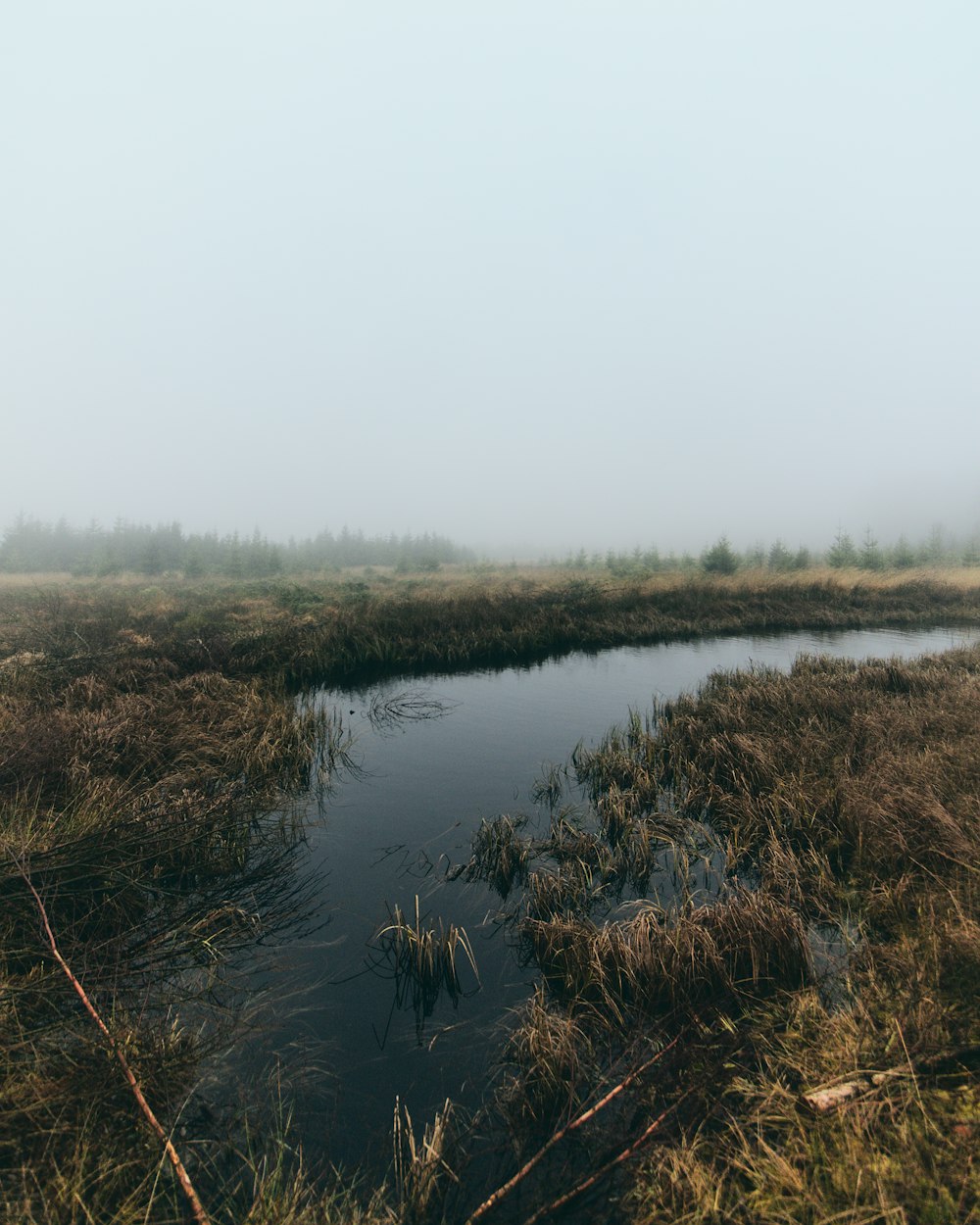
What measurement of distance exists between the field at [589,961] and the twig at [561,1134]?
0.02 meters

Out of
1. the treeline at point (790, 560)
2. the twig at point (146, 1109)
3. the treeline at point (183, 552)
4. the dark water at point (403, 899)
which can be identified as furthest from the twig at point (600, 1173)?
the treeline at point (183, 552)

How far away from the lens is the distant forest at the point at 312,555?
3725 centimetres

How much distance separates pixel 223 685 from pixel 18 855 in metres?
6.73

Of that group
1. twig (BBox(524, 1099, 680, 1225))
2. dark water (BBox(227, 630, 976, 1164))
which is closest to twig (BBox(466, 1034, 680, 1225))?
twig (BBox(524, 1099, 680, 1225))

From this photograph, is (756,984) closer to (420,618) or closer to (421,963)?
(421,963)

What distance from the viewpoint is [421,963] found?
4.58m

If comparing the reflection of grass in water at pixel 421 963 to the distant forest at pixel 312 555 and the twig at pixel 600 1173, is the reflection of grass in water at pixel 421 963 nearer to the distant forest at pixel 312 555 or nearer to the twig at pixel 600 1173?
the twig at pixel 600 1173

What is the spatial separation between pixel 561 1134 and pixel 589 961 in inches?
53.6

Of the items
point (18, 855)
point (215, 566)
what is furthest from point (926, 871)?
point (215, 566)

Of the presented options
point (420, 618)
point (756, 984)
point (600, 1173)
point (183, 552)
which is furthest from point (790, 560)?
point (183, 552)

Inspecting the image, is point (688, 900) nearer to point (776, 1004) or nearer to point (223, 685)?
point (776, 1004)

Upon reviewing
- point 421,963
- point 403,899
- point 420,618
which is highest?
point 420,618

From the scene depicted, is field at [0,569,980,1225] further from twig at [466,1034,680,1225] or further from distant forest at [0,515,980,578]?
distant forest at [0,515,980,578]

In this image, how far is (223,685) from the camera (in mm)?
11180
